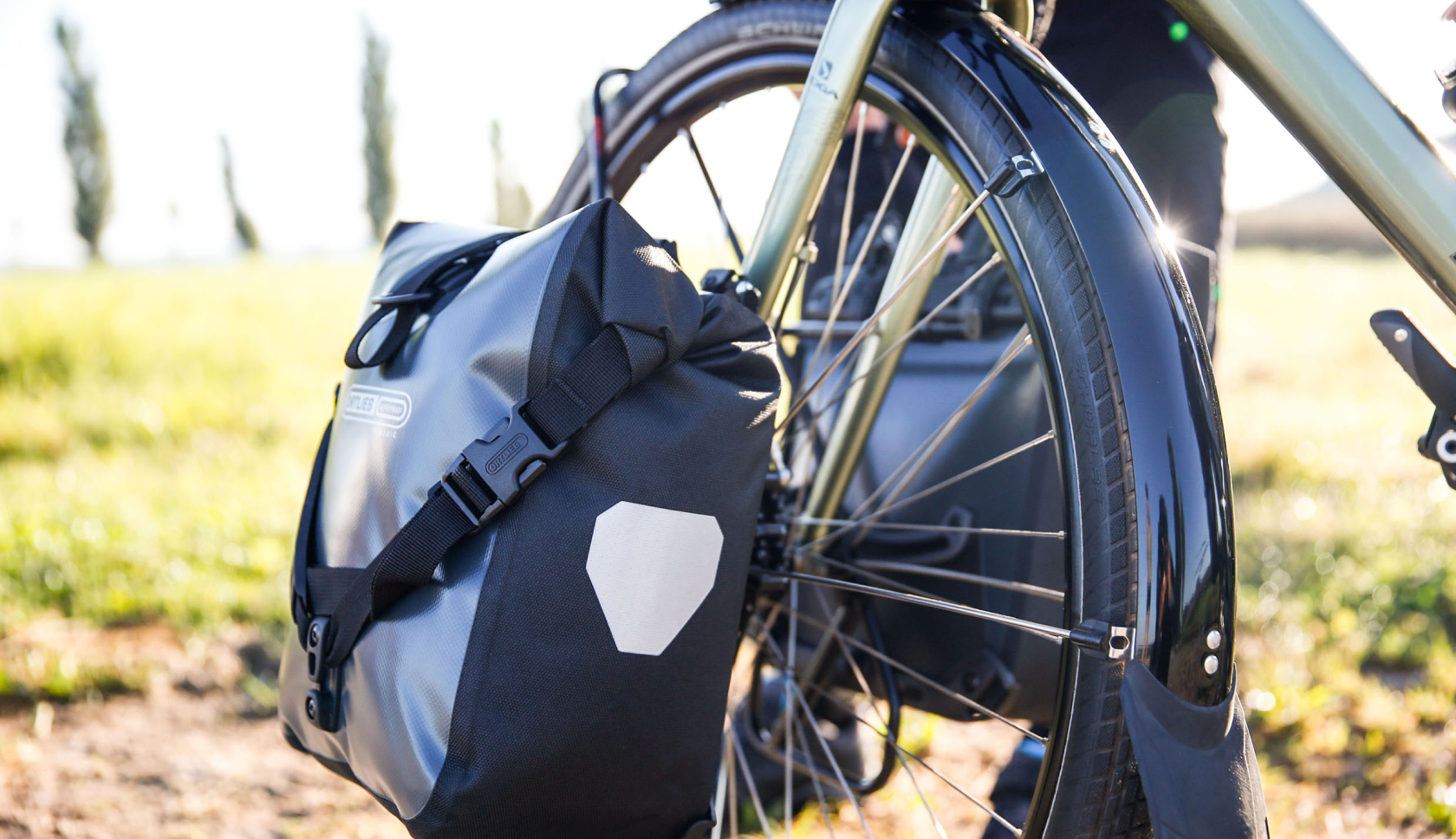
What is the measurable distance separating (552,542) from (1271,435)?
342 centimetres

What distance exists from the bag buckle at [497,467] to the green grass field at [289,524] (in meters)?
1.30

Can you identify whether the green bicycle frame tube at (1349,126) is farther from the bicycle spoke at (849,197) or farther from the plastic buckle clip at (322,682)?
the plastic buckle clip at (322,682)

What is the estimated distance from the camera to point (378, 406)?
34.1 inches

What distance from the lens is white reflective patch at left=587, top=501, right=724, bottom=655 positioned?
0.74m

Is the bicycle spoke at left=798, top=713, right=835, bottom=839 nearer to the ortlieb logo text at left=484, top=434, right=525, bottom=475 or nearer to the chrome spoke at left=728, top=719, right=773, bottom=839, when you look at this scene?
the chrome spoke at left=728, top=719, right=773, bottom=839

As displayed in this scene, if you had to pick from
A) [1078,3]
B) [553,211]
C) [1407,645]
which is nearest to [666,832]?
[553,211]

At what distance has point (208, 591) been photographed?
2164mm

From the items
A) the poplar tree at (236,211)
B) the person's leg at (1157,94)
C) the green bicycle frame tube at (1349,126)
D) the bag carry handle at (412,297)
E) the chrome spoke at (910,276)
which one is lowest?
the poplar tree at (236,211)

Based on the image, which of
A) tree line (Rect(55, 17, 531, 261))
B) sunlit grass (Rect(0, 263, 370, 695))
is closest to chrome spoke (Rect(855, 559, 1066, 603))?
sunlit grass (Rect(0, 263, 370, 695))

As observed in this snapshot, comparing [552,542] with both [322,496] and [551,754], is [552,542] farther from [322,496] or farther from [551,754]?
[322,496]

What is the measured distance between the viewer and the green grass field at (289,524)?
1597 millimetres

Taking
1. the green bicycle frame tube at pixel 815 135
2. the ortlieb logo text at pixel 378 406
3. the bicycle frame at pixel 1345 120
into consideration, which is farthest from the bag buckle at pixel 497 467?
the bicycle frame at pixel 1345 120

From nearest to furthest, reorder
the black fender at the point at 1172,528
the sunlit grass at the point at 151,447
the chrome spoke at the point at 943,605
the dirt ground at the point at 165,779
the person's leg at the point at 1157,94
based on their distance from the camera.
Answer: the black fender at the point at 1172,528
the chrome spoke at the point at 943,605
the person's leg at the point at 1157,94
the dirt ground at the point at 165,779
the sunlit grass at the point at 151,447

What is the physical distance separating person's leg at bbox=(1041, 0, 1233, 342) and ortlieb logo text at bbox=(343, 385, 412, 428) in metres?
0.88
